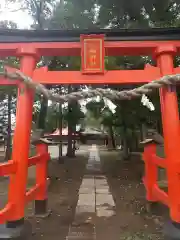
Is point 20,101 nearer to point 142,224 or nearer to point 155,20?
point 142,224

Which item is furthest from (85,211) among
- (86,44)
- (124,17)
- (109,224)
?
(124,17)

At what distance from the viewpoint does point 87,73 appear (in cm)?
398

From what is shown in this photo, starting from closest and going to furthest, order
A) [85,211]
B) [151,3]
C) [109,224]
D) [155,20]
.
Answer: [109,224]
[85,211]
[151,3]
[155,20]

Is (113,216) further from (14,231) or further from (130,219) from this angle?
(14,231)

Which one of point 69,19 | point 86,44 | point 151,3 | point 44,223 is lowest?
point 44,223

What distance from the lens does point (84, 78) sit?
4.00 meters

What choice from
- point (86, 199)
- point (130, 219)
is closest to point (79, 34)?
point (130, 219)

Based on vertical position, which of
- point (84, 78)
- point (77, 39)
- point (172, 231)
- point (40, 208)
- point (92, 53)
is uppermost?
point (77, 39)

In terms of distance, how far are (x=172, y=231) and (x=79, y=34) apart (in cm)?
315

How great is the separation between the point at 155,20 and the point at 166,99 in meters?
5.23

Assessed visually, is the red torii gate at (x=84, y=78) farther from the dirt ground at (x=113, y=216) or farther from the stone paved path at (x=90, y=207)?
the stone paved path at (x=90, y=207)

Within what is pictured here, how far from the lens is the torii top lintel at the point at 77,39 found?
4.15 meters

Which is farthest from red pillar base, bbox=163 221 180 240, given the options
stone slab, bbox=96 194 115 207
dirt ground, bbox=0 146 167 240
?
stone slab, bbox=96 194 115 207

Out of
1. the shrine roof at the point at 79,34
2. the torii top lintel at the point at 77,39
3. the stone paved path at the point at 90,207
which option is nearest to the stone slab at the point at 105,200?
the stone paved path at the point at 90,207
